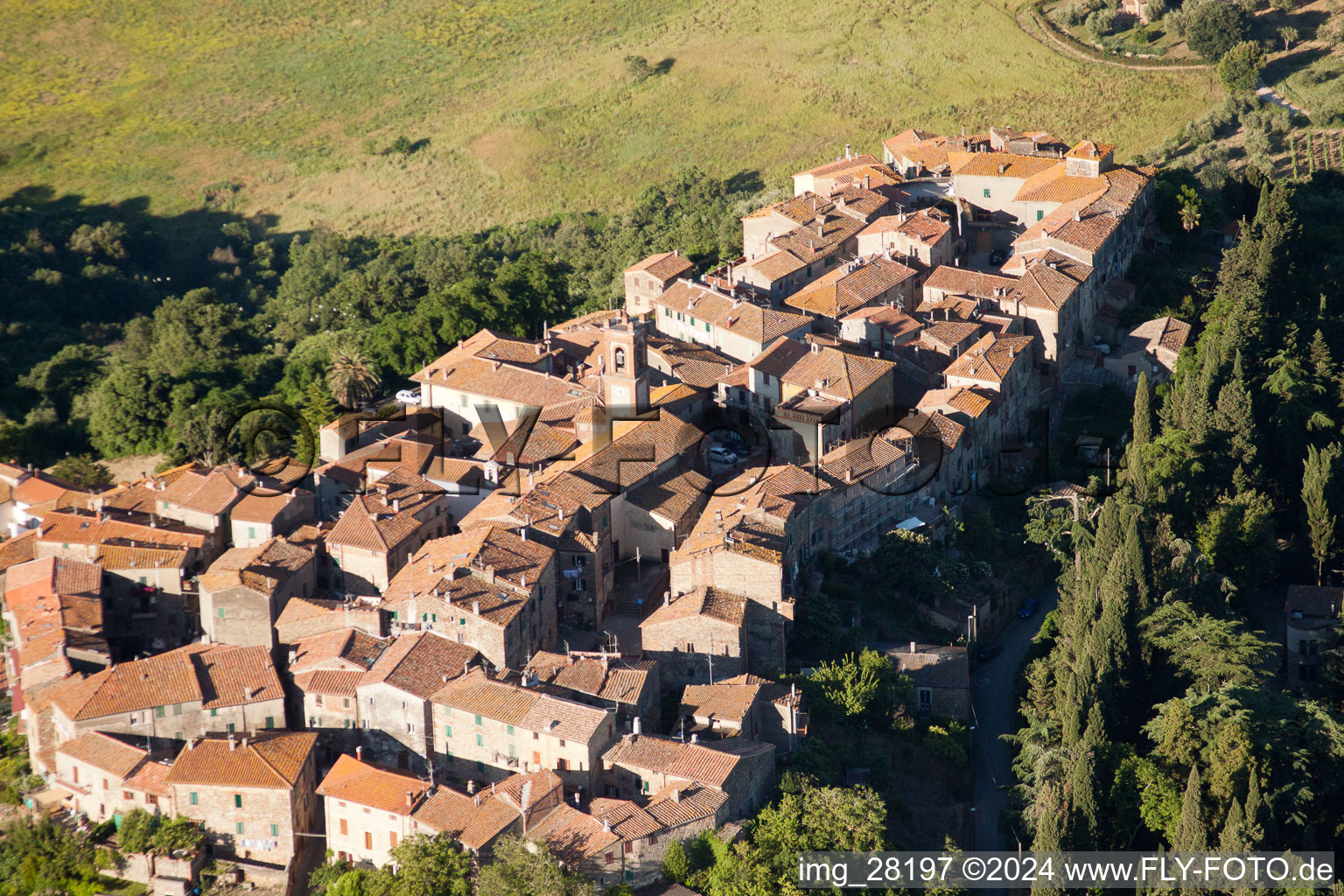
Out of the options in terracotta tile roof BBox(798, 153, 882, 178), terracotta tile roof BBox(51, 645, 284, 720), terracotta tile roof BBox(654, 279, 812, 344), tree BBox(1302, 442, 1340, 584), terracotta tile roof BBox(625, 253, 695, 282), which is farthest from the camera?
terracotta tile roof BBox(798, 153, 882, 178)

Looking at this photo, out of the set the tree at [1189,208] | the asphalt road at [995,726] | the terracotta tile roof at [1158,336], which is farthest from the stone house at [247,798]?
the tree at [1189,208]

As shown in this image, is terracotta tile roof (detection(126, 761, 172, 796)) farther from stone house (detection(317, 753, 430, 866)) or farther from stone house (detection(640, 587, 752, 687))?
stone house (detection(640, 587, 752, 687))

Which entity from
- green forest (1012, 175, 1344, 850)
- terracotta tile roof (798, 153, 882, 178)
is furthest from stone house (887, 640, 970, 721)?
terracotta tile roof (798, 153, 882, 178)

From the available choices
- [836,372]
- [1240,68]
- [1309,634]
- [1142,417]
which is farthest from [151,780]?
[1240,68]

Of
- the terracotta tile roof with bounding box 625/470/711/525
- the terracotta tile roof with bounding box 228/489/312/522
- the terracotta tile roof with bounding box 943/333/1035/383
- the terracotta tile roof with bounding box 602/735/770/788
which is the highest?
the terracotta tile roof with bounding box 943/333/1035/383

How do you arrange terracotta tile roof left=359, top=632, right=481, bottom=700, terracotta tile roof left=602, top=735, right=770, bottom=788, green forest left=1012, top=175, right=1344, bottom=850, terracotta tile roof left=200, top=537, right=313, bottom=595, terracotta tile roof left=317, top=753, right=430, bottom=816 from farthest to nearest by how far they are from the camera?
terracotta tile roof left=200, top=537, right=313, bottom=595
green forest left=1012, top=175, right=1344, bottom=850
terracotta tile roof left=359, top=632, right=481, bottom=700
terracotta tile roof left=317, top=753, right=430, bottom=816
terracotta tile roof left=602, top=735, right=770, bottom=788

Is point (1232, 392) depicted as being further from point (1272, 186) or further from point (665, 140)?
point (665, 140)

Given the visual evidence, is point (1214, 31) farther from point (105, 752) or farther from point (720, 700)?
point (105, 752)
